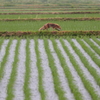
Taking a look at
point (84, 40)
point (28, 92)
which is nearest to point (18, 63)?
point (28, 92)

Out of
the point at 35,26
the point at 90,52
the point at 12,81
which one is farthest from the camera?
the point at 35,26

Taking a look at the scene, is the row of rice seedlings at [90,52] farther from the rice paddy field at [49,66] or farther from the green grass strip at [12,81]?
the green grass strip at [12,81]

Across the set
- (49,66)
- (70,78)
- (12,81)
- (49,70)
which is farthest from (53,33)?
(12,81)

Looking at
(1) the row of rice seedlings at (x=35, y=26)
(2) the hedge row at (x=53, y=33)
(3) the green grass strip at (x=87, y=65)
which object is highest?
(3) the green grass strip at (x=87, y=65)

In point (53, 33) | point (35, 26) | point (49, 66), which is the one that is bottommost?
point (35, 26)

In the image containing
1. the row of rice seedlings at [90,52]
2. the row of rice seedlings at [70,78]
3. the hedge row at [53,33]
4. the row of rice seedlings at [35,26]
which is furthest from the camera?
the row of rice seedlings at [35,26]

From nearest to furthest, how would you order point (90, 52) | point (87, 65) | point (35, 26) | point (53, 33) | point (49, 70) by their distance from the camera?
1. point (49, 70)
2. point (87, 65)
3. point (90, 52)
4. point (53, 33)
5. point (35, 26)

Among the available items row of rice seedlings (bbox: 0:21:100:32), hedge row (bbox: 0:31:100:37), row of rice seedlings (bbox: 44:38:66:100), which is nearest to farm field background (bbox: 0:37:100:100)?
row of rice seedlings (bbox: 44:38:66:100)

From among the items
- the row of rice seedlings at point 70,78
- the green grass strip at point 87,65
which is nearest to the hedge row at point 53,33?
the green grass strip at point 87,65

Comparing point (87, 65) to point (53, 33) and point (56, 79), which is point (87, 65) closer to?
point (56, 79)

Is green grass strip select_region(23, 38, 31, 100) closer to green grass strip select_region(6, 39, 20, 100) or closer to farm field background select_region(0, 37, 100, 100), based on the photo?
farm field background select_region(0, 37, 100, 100)

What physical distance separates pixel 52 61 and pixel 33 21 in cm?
954

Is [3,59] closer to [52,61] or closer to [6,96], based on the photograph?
[52,61]

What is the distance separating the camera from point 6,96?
16.9 feet
